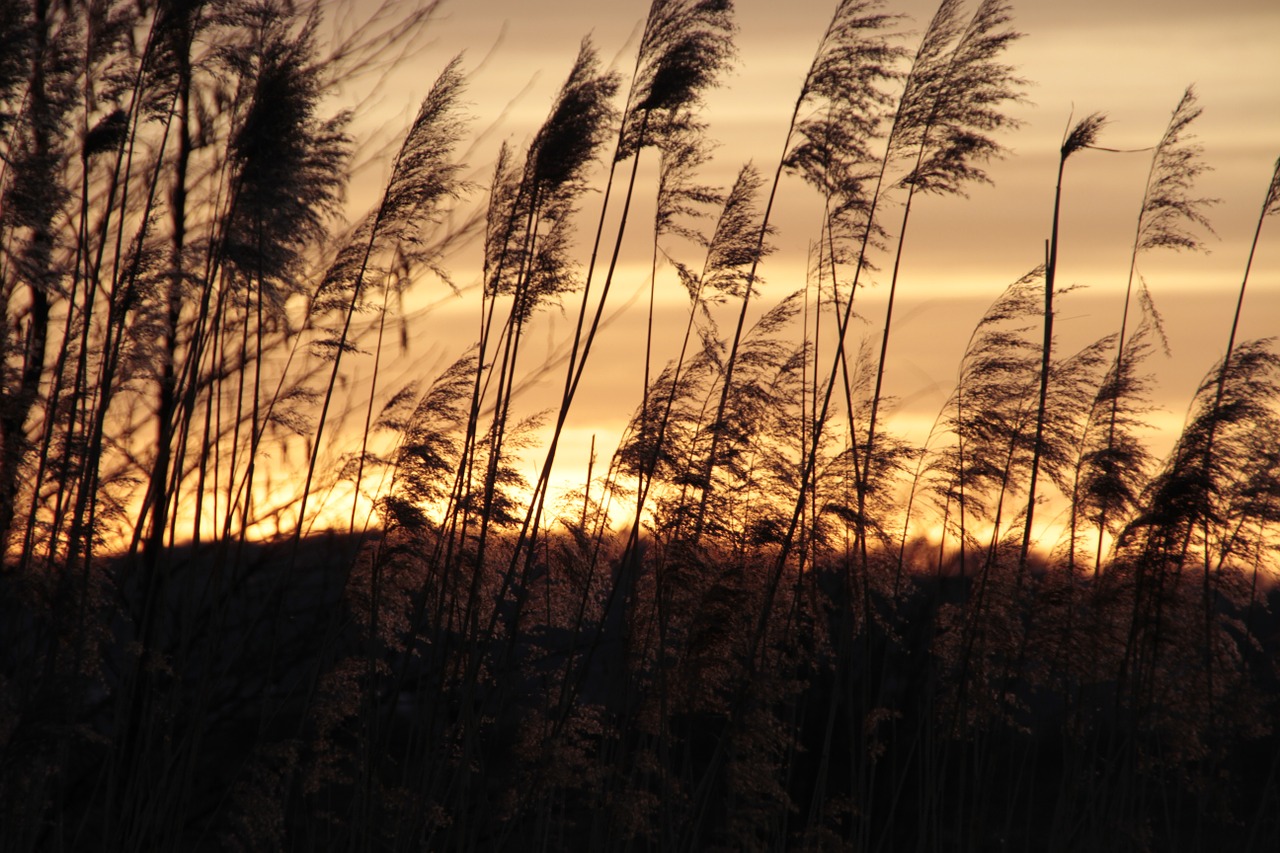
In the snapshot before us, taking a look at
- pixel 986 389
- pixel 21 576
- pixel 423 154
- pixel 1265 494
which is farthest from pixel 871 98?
pixel 21 576

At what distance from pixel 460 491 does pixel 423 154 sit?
1279 millimetres

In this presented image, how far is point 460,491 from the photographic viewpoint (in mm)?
4441

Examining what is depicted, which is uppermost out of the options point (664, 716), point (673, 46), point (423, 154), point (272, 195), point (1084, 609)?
point (673, 46)

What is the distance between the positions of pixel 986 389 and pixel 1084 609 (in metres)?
0.99

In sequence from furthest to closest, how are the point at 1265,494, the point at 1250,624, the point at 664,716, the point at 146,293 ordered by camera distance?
1. the point at 1250,624
2. the point at 1265,494
3. the point at 146,293
4. the point at 664,716

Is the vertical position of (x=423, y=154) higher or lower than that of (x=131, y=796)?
higher

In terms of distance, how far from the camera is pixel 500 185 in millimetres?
4473

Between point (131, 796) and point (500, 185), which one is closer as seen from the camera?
point (131, 796)

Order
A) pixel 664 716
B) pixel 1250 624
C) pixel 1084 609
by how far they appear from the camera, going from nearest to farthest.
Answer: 1. pixel 664 716
2. pixel 1084 609
3. pixel 1250 624

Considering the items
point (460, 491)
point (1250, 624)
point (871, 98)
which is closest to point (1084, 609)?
point (1250, 624)

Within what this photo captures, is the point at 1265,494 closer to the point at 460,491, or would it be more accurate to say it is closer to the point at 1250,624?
the point at 1250,624

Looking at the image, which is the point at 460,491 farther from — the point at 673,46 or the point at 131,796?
the point at 673,46

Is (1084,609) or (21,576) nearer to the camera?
(21,576)

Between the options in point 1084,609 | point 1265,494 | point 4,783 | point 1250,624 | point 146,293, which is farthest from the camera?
point 1250,624
